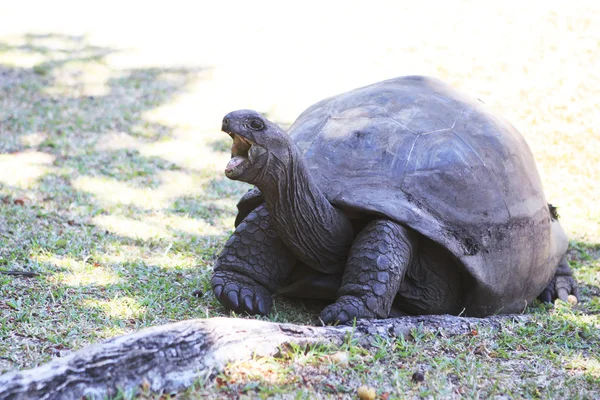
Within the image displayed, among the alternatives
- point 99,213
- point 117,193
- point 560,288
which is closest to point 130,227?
point 99,213

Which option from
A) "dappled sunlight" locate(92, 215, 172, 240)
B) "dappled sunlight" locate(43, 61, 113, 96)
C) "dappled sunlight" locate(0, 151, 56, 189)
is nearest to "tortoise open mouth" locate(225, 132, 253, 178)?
"dappled sunlight" locate(92, 215, 172, 240)

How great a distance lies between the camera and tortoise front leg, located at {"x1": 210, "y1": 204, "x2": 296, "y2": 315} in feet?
12.6

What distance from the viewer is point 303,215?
3557 millimetres

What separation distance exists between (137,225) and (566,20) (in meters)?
7.08

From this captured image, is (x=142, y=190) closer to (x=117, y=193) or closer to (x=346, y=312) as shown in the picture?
(x=117, y=193)

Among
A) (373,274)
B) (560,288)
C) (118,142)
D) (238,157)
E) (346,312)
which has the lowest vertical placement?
(560,288)

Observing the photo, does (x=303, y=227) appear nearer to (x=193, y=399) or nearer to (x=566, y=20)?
(x=193, y=399)

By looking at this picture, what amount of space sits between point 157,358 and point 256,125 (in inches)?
45.9

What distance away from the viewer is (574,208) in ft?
20.7

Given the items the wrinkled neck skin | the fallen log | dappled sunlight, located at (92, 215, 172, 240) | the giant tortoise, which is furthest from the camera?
dappled sunlight, located at (92, 215, 172, 240)

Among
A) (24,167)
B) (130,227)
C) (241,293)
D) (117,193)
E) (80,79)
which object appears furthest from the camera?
(80,79)

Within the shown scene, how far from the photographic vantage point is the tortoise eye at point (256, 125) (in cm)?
320

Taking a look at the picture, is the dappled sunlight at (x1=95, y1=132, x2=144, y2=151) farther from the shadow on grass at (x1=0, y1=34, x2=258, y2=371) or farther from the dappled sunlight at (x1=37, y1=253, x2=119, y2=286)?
the dappled sunlight at (x1=37, y1=253, x2=119, y2=286)

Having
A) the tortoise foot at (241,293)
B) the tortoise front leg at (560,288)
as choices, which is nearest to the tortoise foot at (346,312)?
the tortoise foot at (241,293)
